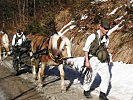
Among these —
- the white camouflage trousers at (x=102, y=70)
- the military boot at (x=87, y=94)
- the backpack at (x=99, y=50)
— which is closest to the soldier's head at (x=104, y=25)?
the backpack at (x=99, y=50)

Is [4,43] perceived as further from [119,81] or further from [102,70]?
[102,70]

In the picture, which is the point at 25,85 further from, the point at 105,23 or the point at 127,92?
the point at 105,23

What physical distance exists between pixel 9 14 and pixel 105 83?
2931 centimetres

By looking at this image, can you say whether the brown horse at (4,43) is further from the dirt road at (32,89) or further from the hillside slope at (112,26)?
the dirt road at (32,89)

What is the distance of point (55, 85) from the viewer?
1105cm

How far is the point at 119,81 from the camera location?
35.6ft

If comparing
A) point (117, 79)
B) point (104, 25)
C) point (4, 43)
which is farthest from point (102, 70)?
point (4, 43)

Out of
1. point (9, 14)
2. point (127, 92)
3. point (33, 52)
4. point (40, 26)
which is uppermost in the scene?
point (9, 14)

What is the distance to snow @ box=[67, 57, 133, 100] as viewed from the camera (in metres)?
9.36

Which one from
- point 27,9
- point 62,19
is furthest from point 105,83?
point 27,9

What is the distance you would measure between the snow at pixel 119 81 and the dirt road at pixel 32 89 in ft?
1.64

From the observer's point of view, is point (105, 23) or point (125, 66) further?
point (125, 66)

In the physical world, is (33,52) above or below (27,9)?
below

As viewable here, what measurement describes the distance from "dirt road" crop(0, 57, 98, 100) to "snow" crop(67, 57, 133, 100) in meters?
0.50
